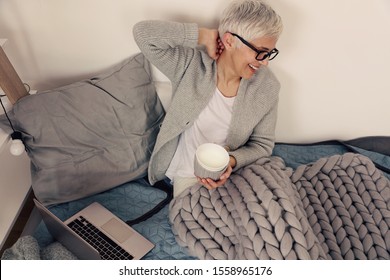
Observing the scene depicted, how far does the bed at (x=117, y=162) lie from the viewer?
4.01 ft

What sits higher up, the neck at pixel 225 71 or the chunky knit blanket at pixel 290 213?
the neck at pixel 225 71

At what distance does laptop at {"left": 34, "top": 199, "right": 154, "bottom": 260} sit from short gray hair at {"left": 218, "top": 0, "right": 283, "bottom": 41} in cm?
74

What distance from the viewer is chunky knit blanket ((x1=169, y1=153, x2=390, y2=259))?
1079mm

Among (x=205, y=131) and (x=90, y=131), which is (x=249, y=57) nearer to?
(x=205, y=131)

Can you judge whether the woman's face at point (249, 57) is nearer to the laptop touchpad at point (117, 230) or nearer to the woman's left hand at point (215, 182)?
the woman's left hand at point (215, 182)

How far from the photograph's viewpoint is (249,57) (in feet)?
3.81

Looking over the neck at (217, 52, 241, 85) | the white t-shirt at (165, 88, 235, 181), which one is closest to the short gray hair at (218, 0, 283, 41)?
the neck at (217, 52, 241, 85)

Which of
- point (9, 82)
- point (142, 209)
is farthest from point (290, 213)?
point (9, 82)

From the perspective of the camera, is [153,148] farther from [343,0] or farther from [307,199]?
[343,0]

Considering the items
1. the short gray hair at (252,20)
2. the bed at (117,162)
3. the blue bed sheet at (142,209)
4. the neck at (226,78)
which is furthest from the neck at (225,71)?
the blue bed sheet at (142,209)

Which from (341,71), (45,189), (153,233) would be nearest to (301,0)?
(341,71)

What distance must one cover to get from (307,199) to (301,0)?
692mm

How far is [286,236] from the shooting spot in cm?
106

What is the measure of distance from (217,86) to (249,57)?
7.5 inches
